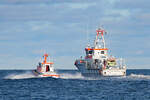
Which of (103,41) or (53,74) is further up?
(103,41)

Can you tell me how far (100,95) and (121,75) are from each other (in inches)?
2180

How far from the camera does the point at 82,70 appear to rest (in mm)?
140375

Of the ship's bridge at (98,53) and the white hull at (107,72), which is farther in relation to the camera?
the ship's bridge at (98,53)

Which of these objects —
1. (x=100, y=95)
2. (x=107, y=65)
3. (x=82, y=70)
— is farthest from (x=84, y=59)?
(x=100, y=95)

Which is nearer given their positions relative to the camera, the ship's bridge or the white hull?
the white hull

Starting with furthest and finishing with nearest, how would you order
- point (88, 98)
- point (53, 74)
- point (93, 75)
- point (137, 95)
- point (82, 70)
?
point (82, 70)
point (93, 75)
point (53, 74)
point (137, 95)
point (88, 98)

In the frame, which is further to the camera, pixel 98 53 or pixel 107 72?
pixel 98 53

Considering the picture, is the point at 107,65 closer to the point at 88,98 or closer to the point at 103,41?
the point at 103,41

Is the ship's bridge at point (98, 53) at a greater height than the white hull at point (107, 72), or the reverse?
the ship's bridge at point (98, 53)

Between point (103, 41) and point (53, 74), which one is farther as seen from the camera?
point (103, 41)

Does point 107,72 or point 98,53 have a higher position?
point 98,53

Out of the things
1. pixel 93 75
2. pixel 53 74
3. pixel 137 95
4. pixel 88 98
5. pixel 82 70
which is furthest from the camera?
pixel 82 70

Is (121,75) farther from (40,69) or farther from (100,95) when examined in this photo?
(100,95)

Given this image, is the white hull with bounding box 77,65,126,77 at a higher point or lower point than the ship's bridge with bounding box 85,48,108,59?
lower
